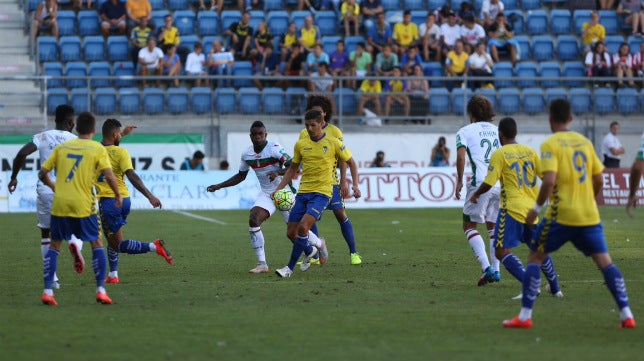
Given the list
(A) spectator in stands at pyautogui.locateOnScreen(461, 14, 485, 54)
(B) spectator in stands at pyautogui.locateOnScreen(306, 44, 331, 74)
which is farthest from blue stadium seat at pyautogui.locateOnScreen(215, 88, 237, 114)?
(A) spectator in stands at pyautogui.locateOnScreen(461, 14, 485, 54)

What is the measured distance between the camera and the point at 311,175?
554 inches

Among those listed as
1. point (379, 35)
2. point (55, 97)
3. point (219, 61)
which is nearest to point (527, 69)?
point (379, 35)

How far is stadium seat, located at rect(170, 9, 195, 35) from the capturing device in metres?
32.4

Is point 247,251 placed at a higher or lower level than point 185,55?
lower

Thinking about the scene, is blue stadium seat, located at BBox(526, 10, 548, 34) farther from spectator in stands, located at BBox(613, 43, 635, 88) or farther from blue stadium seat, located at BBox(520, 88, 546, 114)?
blue stadium seat, located at BBox(520, 88, 546, 114)

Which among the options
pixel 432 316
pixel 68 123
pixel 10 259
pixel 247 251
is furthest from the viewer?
pixel 247 251

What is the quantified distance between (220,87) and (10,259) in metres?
14.8

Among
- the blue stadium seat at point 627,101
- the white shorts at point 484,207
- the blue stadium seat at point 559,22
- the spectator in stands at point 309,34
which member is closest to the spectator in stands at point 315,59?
the spectator in stands at point 309,34

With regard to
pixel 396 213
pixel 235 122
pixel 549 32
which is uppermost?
pixel 549 32

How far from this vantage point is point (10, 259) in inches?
645

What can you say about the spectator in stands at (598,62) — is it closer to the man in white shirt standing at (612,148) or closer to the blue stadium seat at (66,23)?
the man in white shirt standing at (612,148)

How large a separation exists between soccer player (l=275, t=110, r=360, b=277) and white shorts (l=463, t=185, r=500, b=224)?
72.3 inches

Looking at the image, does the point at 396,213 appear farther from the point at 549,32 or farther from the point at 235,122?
the point at 549,32

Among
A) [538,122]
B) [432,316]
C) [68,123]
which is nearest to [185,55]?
[538,122]
